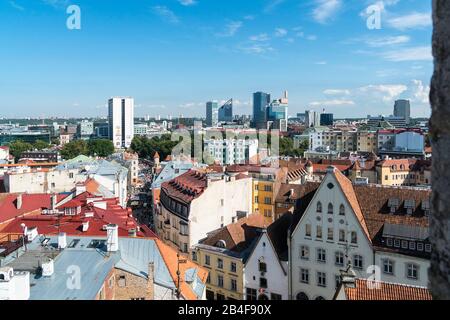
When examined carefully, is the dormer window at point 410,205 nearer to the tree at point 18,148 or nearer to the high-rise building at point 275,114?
the tree at point 18,148

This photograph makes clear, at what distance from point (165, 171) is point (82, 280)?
125 ft

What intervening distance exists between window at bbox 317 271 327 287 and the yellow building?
12.6 feet

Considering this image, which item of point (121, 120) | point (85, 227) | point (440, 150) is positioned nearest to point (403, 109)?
point (121, 120)

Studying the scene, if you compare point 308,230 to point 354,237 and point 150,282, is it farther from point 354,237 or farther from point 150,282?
point 150,282

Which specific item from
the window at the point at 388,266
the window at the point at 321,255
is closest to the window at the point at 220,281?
the window at the point at 321,255

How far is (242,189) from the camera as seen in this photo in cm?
3569

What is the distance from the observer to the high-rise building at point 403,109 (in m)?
189

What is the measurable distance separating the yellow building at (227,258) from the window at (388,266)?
22.1ft

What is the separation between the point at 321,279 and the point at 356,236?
8.98 ft

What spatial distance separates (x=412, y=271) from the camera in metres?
18.8

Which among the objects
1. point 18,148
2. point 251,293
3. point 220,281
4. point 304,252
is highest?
point 18,148

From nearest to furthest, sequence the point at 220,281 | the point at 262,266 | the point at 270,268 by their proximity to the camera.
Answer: the point at 270,268
the point at 262,266
the point at 220,281
